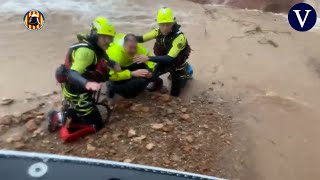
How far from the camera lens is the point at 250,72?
6973mm

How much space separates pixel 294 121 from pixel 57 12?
603 centimetres

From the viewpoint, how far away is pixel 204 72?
22.8ft

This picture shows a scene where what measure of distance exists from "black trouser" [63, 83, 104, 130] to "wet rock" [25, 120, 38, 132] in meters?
0.47

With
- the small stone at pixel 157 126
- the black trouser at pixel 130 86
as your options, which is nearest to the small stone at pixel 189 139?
the small stone at pixel 157 126

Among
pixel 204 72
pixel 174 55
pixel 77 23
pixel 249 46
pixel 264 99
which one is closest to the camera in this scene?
pixel 174 55

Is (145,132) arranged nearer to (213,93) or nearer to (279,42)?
(213,93)

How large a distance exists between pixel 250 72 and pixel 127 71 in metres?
2.46

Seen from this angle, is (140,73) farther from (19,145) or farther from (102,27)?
(19,145)

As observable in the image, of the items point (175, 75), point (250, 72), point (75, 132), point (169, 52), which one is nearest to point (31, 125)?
point (75, 132)

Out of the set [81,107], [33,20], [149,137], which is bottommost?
[149,137]

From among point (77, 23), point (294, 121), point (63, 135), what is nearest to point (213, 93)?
point (294, 121)

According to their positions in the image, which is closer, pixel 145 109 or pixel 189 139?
pixel 189 139

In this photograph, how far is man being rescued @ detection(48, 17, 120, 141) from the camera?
174 inches

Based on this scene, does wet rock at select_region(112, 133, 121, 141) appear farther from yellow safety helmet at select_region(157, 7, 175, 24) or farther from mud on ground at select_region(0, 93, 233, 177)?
yellow safety helmet at select_region(157, 7, 175, 24)
